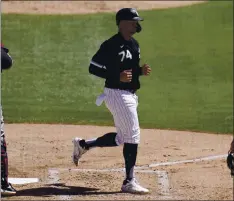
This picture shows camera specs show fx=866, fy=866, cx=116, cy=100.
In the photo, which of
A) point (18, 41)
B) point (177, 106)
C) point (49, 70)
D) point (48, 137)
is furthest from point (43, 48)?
point (48, 137)

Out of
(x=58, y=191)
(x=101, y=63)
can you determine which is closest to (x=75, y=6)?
(x=101, y=63)

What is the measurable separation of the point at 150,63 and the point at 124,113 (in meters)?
12.5

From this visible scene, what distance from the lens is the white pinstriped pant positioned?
934cm

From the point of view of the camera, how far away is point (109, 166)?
1093 centimetres

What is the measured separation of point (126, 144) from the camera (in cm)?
942

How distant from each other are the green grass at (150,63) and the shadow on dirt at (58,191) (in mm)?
5518

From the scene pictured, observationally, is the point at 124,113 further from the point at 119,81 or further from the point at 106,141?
the point at 106,141

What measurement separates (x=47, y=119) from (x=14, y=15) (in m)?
12.5

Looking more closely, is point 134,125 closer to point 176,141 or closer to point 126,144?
point 126,144

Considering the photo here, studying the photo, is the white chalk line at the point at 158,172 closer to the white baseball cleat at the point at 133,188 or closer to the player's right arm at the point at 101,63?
the white baseball cleat at the point at 133,188

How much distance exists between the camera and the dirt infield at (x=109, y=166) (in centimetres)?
927

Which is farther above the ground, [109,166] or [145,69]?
[145,69]

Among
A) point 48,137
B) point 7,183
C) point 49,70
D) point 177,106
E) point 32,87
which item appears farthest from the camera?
point 49,70

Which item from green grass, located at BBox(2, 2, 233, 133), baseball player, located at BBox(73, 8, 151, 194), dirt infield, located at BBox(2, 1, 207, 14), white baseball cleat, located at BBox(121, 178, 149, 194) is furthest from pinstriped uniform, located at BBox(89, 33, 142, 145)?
dirt infield, located at BBox(2, 1, 207, 14)
